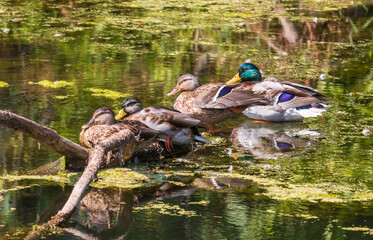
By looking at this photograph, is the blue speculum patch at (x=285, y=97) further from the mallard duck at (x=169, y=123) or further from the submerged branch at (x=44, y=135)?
the submerged branch at (x=44, y=135)

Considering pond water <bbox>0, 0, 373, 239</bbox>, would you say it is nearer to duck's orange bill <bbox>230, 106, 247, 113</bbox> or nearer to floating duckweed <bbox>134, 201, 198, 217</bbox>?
floating duckweed <bbox>134, 201, 198, 217</bbox>

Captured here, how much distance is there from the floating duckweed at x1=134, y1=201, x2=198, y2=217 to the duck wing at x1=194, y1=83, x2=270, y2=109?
248 centimetres

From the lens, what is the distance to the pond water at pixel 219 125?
4848mm

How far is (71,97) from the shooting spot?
846 cm

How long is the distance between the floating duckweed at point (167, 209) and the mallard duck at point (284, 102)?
2959mm

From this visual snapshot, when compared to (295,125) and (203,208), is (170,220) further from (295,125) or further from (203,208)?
(295,125)

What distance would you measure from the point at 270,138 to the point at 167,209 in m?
2.48

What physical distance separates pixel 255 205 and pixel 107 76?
4993 millimetres

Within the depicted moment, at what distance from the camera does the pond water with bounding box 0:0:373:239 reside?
15.9 feet

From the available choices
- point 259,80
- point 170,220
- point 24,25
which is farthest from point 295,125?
point 24,25

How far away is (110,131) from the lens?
241 inches

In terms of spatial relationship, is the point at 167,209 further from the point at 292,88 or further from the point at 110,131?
the point at 292,88

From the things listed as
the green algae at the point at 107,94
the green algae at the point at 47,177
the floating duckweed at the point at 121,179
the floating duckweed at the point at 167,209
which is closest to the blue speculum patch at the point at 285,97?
the green algae at the point at 107,94

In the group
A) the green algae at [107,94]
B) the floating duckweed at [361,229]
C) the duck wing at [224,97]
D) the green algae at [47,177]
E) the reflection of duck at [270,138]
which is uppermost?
the duck wing at [224,97]
